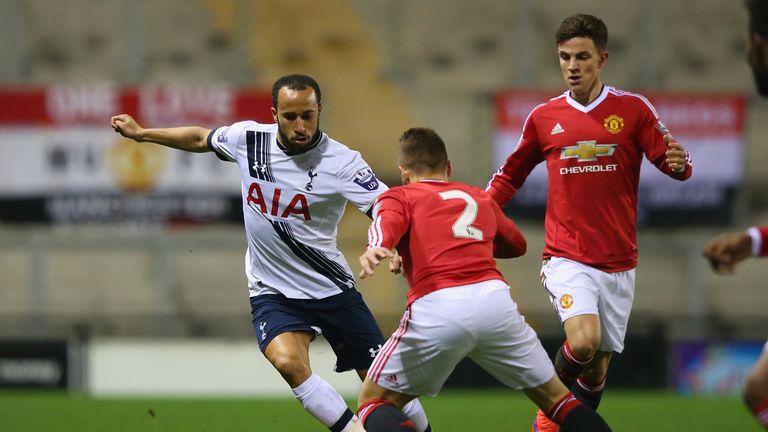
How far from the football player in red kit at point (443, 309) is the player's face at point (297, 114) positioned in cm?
89

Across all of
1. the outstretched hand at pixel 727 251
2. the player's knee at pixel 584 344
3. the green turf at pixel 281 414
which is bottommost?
the green turf at pixel 281 414

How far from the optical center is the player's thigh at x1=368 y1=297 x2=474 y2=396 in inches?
194

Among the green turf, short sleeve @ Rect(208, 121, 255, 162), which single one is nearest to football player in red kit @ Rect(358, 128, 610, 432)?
short sleeve @ Rect(208, 121, 255, 162)

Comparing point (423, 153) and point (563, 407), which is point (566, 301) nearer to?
point (563, 407)

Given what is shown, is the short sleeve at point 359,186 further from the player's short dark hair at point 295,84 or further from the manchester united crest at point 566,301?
the manchester united crest at point 566,301

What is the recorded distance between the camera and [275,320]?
610 cm

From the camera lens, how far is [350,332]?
20.5 feet

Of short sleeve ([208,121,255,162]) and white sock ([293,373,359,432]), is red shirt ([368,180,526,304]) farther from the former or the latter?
short sleeve ([208,121,255,162])

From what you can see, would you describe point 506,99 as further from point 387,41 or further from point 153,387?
point 153,387

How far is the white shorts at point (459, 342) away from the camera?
4938 mm

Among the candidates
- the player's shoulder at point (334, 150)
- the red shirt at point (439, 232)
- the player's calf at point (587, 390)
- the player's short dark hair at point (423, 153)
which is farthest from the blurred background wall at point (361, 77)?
the red shirt at point (439, 232)

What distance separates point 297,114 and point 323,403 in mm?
1489

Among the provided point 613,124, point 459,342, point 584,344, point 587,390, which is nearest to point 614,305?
point 584,344

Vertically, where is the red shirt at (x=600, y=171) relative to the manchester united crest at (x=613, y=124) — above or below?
below
